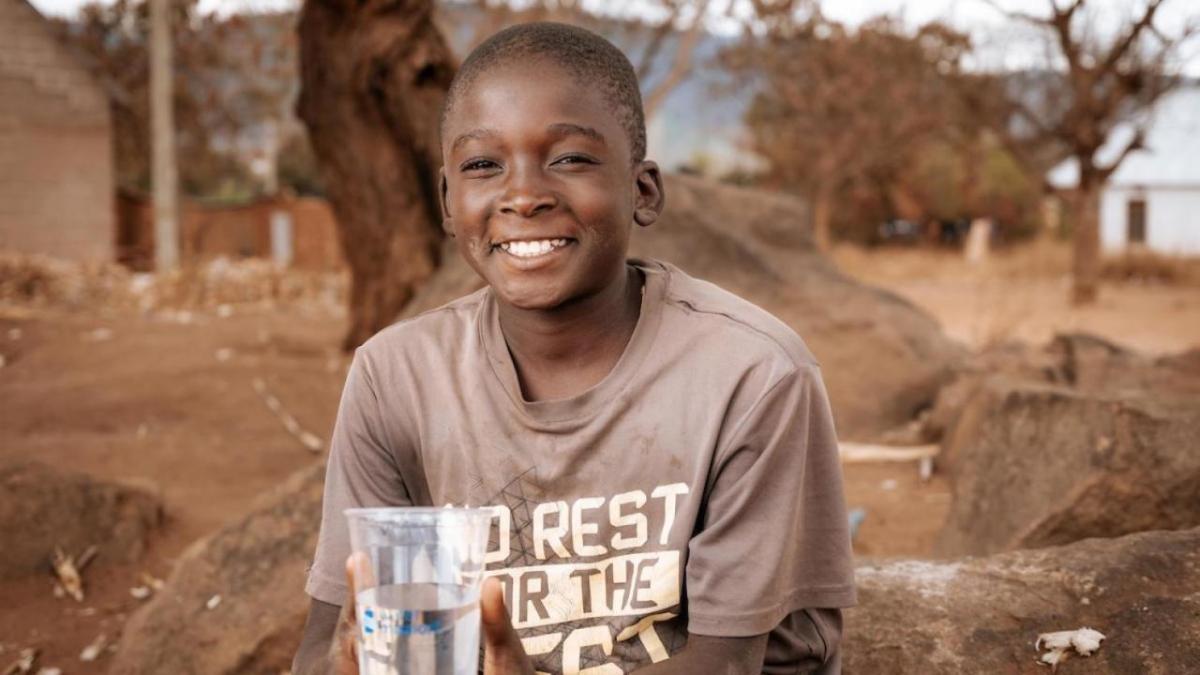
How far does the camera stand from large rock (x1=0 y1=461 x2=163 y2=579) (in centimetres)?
369

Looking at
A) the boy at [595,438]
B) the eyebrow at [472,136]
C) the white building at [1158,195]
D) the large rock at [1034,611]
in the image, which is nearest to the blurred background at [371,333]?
the large rock at [1034,611]

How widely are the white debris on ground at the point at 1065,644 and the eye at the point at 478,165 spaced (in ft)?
4.20

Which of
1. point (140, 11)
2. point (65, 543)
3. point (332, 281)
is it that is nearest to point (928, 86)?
point (332, 281)

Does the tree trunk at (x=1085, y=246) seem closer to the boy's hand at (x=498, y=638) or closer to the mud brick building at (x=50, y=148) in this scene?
the mud brick building at (x=50, y=148)

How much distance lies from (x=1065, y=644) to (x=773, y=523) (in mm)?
752

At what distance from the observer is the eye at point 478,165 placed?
1.89 m

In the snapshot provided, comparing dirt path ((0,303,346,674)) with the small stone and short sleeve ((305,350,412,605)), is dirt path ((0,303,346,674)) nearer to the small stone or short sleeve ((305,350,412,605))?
the small stone

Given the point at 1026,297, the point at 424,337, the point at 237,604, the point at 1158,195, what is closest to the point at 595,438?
the point at 424,337

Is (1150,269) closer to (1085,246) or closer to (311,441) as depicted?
(1085,246)

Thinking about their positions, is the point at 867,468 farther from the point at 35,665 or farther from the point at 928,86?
the point at 928,86

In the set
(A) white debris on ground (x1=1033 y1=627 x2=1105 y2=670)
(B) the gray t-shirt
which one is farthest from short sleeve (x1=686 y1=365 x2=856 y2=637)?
(A) white debris on ground (x1=1033 y1=627 x2=1105 y2=670)

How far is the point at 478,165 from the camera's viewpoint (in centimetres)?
190

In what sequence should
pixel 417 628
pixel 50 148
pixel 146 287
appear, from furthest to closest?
1. pixel 50 148
2. pixel 146 287
3. pixel 417 628

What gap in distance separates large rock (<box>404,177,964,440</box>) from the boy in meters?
4.12
